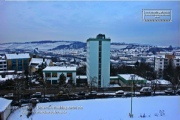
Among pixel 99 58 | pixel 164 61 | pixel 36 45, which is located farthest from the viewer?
pixel 164 61

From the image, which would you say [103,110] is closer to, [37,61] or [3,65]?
[37,61]

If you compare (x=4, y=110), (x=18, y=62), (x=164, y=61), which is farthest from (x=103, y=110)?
(x=164, y=61)

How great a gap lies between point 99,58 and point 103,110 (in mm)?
2599

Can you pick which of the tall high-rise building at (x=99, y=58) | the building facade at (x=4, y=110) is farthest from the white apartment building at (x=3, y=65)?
the building facade at (x=4, y=110)

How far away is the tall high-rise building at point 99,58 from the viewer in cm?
514

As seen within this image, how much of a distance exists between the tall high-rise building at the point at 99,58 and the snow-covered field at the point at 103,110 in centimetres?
203

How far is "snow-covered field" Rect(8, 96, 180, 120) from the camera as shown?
8.02 ft

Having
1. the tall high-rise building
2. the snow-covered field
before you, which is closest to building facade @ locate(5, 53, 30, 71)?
the tall high-rise building

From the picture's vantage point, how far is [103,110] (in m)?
2.73

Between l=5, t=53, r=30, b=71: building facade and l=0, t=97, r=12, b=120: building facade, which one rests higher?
l=5, t=53, r=30, b=71: building facade

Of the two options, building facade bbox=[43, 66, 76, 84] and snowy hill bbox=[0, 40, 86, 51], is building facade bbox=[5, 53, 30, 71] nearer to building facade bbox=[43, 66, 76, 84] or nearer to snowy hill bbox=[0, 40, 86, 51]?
snowy hill bbox=[0, 40, 86, 51]

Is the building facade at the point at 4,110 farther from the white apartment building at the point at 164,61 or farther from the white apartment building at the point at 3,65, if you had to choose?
the white apartment building at the point at 164,61

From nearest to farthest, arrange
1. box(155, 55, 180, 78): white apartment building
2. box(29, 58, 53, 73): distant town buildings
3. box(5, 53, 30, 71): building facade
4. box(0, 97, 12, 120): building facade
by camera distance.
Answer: box(0, 97, 12, 120): building facade, box(5, 53, 30, 71): building facade, box(29, 58, 53, 73): distant town buildings, box(155, 55, 180, 78): white apartment building

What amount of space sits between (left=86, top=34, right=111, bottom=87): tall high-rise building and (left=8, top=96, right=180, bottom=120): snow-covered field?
2.03 metres
